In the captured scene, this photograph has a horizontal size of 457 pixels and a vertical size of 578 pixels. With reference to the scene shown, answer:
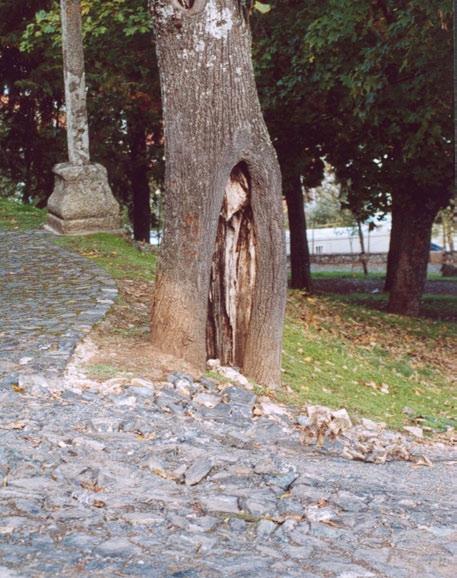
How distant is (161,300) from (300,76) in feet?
31.7

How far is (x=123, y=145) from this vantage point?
2847 cm

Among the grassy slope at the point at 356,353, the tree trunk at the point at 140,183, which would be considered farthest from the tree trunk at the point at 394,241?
the tree trunk at the point at 140,183

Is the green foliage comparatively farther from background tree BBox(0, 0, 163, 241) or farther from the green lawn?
background tree BBox(0, 0, 163, 241)

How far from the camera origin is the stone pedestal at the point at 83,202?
52.0 ft

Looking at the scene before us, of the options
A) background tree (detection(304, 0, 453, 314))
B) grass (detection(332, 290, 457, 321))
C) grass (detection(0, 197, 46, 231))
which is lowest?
grass (detection(332, 290, 457, 321))

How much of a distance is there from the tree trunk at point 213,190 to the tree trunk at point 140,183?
64.9 feet

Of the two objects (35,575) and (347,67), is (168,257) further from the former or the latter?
(347,67)

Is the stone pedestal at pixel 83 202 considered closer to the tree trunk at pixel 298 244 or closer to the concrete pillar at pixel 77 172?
the concrete pillar at pixel 77 172

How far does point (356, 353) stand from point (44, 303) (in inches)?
174

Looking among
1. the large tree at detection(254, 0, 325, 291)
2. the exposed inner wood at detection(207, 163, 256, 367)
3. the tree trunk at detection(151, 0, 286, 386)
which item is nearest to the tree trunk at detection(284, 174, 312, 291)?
the large tree at detection(254, 0, 325, 291)

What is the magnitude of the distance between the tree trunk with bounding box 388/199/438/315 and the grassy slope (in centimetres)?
140

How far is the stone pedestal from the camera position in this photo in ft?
52.0

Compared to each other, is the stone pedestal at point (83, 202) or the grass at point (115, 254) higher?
the stone pedestal at point (83, 202)

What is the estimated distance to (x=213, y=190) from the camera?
25.7 ft
